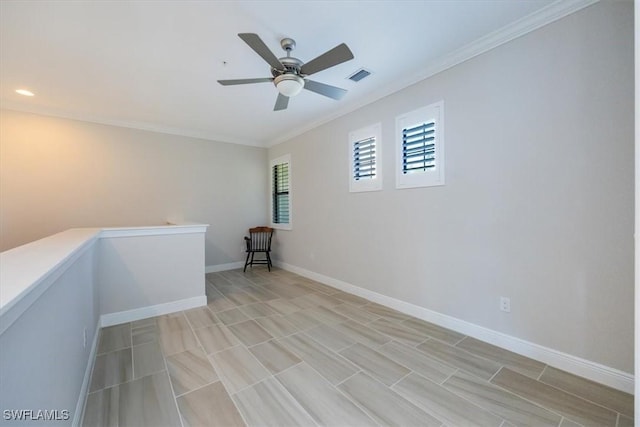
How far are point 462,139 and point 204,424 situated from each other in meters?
2.84

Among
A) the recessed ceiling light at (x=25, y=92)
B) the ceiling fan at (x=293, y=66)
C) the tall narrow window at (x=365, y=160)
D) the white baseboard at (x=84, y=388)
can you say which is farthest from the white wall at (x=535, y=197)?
the recessed ceiling light at (x=25, y=92)

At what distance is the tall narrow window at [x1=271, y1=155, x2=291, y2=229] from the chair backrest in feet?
0.73

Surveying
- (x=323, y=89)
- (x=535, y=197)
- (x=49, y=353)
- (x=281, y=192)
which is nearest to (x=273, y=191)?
(x=281, y=192)

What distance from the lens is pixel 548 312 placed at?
1.94 meters

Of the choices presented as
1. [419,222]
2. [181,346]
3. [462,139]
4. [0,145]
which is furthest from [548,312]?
[0,145]

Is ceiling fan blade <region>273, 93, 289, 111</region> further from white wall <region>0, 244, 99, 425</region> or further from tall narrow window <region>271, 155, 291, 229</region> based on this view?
tall narrow window <region>271, 155, 291, 229</region>

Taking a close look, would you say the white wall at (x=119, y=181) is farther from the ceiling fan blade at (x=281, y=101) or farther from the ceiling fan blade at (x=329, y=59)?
the ceiling fan blade at (x=329, y=59)

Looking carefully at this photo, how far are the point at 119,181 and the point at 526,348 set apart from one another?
5467 mm

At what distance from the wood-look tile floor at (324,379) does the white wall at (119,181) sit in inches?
91.5

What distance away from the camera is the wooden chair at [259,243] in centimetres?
503

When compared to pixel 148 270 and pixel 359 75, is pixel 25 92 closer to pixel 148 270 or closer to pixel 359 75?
pixel 148 270

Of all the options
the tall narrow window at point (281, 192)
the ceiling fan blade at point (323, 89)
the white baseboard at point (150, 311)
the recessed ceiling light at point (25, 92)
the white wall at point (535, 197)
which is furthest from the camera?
the tall narrow window at point (281, 192)

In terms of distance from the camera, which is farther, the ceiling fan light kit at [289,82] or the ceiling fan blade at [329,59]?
the ceiling fan light kit at [289,82]

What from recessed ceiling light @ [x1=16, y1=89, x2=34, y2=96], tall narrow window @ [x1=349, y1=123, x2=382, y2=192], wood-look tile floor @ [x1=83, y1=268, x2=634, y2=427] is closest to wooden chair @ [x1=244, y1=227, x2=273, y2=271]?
wood-look tile floor @ [x1=83, y1=268, x2=634, y2=427]
